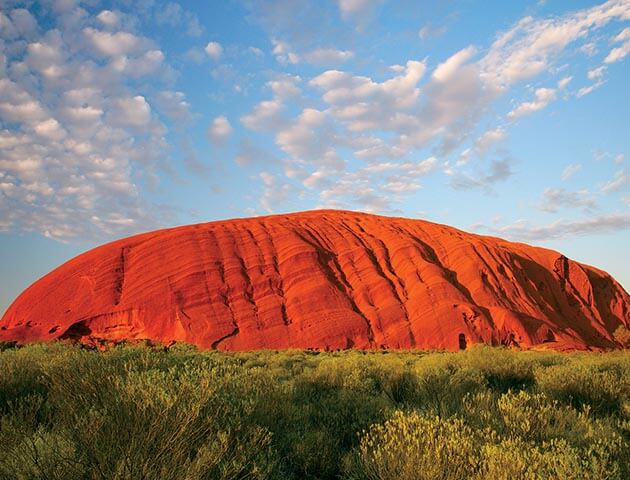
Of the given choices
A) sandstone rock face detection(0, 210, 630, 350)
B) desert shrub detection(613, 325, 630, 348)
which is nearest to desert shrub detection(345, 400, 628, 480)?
sandstone rock face detection(0, 210, 630, 350)

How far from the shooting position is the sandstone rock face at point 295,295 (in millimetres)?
33938

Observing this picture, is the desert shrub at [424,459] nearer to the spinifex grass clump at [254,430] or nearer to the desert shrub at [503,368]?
the spinifex grass clump at [254,430]

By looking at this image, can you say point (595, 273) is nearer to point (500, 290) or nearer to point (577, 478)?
point (500, 290)

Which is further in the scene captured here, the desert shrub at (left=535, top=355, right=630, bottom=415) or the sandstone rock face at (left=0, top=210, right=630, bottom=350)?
the sandstone rock face at (left=0, top=210, right=630, bottom=350)

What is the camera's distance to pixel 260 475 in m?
4.00

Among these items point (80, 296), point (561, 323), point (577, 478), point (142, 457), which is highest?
point (80, 296)

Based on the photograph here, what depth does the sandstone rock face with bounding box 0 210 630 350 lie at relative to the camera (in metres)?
33.9

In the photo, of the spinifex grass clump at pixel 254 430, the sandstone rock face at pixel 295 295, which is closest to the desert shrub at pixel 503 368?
the spinifex grass clump at pixel 254 430

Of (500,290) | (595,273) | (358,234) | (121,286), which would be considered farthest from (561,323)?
(121,286)

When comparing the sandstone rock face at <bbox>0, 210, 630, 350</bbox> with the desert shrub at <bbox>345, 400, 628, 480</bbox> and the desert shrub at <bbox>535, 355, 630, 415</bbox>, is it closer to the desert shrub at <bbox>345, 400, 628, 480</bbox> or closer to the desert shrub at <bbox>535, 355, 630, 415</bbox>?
the desert shrub at <bbox>535, 355, 630, 415</bbox>

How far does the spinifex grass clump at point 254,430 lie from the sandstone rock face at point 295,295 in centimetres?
2578

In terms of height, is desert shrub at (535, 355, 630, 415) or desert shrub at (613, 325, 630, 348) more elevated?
desert shrub at (535, 355, 630, 415)

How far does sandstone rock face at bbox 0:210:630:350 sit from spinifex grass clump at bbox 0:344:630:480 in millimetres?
25777

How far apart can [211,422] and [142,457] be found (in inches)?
35.5
